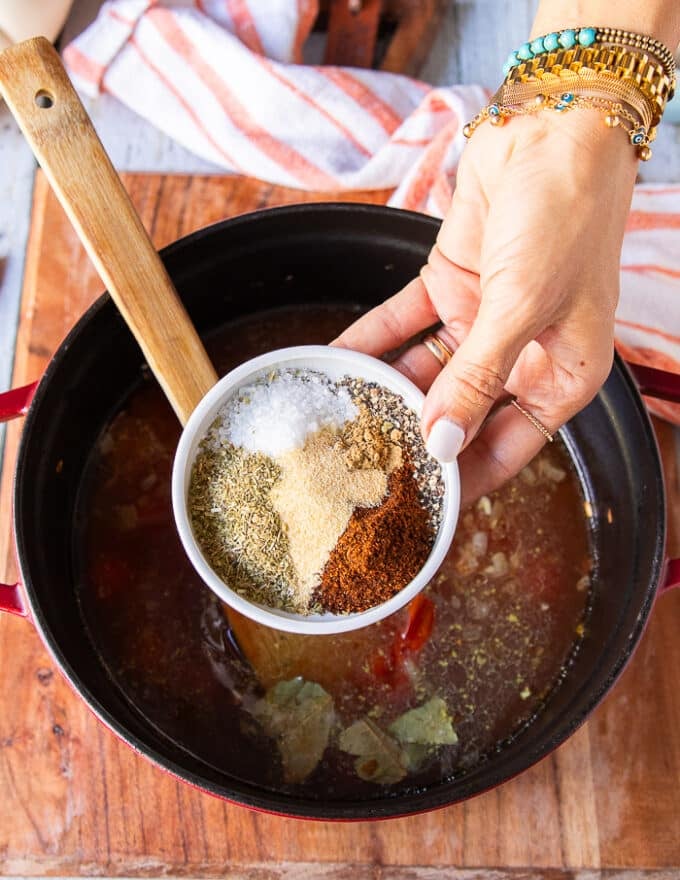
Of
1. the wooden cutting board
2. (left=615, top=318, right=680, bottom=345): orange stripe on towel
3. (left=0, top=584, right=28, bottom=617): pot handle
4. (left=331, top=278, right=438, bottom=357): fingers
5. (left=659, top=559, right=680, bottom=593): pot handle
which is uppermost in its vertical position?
(left=331, top=278, right=438, bottom=357): fingers

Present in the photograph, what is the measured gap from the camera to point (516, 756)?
0.77 metres

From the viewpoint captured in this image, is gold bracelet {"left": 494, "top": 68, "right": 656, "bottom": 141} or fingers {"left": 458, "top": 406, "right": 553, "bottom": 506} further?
fingers {"left": 458, "top": 406, "right": 553, "bottom": 506}

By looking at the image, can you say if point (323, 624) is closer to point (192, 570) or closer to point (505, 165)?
point (192, 570)

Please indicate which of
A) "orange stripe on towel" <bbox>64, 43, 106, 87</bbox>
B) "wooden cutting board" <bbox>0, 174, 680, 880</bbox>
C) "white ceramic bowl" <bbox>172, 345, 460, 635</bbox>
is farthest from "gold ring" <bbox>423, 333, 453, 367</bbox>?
"orange stripe on towel" <bbox>64, 43, 106, 87</bbox>

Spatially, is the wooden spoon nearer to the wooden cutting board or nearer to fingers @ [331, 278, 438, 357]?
fingers @ [331, 278, 438, 357]

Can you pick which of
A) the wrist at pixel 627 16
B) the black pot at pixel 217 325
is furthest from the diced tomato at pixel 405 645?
the wrist at pixel 627 16

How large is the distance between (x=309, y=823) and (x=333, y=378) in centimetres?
47

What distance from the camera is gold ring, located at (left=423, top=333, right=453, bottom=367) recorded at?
0.95 m

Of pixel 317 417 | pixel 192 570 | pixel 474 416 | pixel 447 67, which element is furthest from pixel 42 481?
pixel 447 67

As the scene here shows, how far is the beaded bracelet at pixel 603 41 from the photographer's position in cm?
76

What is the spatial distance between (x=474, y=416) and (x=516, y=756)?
318mm

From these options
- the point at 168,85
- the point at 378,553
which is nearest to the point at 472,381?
the point at 378,553

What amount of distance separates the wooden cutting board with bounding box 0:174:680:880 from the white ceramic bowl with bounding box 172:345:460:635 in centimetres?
26

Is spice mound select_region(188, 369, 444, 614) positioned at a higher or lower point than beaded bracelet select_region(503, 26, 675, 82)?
lower
